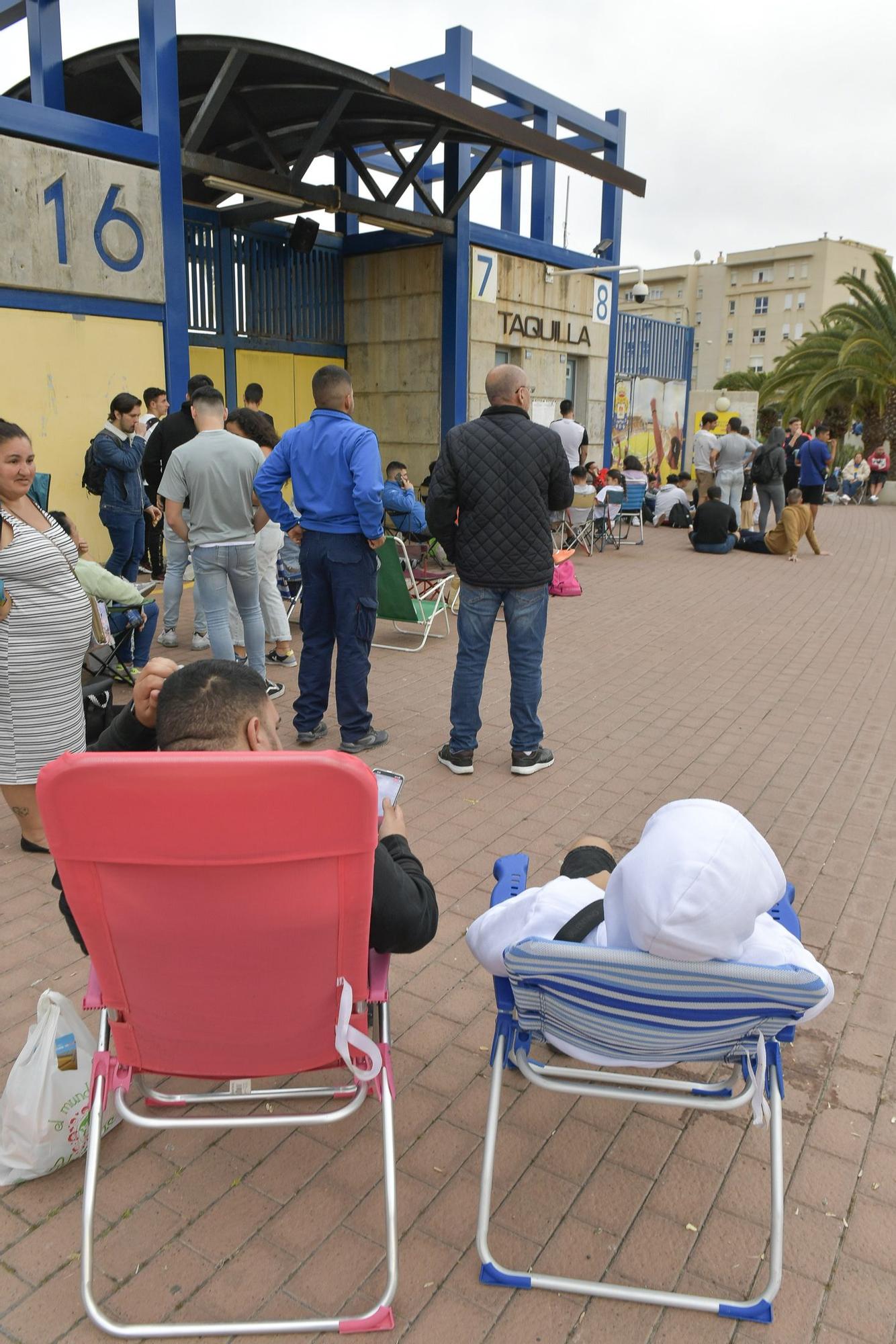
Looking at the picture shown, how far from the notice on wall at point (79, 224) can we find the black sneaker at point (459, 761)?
580 cm

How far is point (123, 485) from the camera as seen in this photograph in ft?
27.0

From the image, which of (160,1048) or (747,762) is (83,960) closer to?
(160,1048)

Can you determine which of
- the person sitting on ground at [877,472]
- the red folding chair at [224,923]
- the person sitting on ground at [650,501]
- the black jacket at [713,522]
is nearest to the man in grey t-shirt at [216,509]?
the red folding chair at [224,923]

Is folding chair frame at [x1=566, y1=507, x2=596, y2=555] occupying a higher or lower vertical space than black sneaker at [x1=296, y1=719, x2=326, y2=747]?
higher

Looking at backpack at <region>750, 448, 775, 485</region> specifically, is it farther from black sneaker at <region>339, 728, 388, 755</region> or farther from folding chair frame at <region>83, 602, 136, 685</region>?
folding chair frame at <region>83, 602, 136, 685</region>

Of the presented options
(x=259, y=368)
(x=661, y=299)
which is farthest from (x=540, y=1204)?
(x=661, y=299)

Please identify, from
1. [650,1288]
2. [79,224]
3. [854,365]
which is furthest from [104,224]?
[854,365]

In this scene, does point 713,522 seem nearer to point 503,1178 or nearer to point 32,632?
point 32,632

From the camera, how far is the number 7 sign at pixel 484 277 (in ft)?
43.4

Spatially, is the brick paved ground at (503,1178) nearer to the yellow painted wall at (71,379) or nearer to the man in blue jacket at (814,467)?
the yellow painted wall at (71,379)

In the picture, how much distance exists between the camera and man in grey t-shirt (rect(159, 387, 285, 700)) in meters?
5.71

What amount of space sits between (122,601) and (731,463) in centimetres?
1155

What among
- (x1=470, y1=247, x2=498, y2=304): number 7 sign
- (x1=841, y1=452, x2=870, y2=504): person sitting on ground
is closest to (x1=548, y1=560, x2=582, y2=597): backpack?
(x1=470, y1=247, x2=498, y2=304): number 7 sign

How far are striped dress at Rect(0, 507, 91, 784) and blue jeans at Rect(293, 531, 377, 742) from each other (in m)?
1.39
